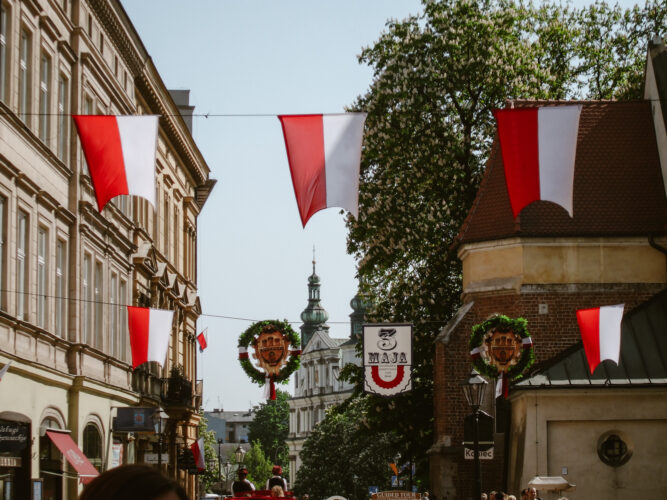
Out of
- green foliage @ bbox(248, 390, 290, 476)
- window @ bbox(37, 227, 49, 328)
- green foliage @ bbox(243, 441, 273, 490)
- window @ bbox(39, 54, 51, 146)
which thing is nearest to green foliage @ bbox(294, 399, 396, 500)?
green foliage @ bbox(243, 441, 273, 490)

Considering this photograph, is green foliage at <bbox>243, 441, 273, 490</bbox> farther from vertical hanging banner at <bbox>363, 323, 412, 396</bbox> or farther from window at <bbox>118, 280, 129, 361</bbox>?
vertical hanging banner at <bbox>363, 323, 412, 396</bbox>

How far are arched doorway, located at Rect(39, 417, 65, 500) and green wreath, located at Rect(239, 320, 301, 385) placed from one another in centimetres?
391

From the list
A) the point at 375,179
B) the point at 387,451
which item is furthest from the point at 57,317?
the point at 387,451

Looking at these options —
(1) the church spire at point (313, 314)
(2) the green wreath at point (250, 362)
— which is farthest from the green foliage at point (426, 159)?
(1) the church spire at point (313, 314)

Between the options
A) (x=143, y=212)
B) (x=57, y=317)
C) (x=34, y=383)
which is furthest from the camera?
(x=143, y=212)

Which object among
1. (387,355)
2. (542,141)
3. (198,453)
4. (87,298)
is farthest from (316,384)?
(542,141)

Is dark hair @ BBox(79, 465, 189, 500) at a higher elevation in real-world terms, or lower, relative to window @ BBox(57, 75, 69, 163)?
lower

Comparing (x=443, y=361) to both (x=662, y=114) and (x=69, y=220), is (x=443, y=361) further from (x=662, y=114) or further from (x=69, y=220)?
(x=69, y=220)

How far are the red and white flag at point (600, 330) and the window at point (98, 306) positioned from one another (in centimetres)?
1090

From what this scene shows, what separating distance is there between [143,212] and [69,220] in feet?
31.4

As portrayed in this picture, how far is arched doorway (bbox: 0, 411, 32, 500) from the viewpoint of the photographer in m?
19.1

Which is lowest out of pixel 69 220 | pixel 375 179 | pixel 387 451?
pixel 387 451

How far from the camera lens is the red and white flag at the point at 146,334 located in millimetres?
23031

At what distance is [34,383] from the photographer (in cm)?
2109
